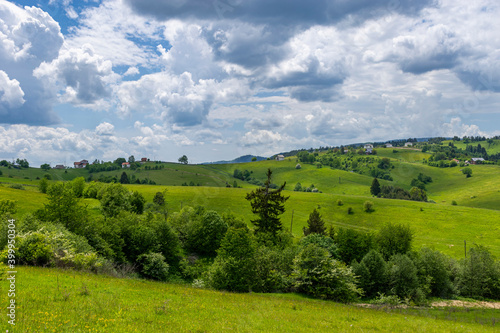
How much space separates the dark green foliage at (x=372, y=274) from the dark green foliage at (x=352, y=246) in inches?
385

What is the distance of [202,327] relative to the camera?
569 inches

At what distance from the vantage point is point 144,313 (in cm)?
1545

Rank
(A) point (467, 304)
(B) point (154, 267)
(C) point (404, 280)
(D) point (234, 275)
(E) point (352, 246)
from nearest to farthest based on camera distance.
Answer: (D) point (234, 275) → (A) point (467, 304) → (C) point (404, 280) → (B) point (154, 267) → (E) point (352, 246)

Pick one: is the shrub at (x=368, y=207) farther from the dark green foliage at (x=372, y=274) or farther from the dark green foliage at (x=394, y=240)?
the dark green foliage at (x=372, y=274)

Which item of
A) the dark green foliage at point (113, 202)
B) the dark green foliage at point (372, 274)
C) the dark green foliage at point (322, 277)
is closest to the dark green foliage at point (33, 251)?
the dark green foliage at point (322, 277)

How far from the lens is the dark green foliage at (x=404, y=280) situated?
47031 millimetres

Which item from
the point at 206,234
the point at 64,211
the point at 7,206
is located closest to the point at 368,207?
the point at 206,234

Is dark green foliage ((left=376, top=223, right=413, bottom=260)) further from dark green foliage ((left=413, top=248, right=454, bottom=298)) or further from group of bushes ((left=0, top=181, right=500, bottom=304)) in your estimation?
dark green foliage ((left=413, top=248, right=454, bottom=298))

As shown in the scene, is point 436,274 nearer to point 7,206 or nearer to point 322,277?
point 322,277

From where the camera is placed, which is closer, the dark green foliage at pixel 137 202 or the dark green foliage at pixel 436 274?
the dark green foliage at pixel 436 274

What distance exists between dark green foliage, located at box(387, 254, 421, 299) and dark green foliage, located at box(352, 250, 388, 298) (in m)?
1.30

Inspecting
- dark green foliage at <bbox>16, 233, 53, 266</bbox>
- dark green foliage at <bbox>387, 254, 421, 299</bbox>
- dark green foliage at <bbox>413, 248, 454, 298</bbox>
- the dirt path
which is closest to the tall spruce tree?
dark green foliage at <bbox>387, 254, 421, 299</bbox>

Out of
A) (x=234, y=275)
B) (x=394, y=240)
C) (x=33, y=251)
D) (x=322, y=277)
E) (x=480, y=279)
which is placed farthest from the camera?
(x=394, y=240)

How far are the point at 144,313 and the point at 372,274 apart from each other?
43806 mm
